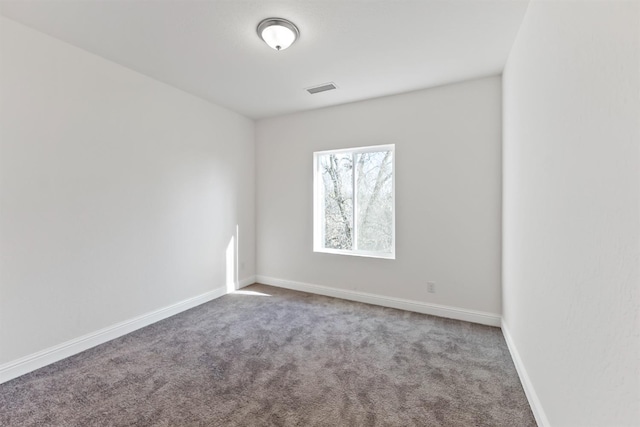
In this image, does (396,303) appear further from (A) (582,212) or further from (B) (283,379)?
(A) (582,212)

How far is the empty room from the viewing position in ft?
3.90

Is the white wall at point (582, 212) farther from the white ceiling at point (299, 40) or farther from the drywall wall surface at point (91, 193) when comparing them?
the drywall wall surface at point (91, 193)

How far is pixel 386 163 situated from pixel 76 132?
10.5 ft

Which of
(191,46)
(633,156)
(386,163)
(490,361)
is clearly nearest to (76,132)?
(191,46)

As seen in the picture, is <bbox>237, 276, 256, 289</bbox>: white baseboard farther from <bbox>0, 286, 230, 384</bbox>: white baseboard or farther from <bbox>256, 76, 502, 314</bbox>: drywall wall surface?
<bbox>0, 286, 230, 384</bbox>: white baseboard

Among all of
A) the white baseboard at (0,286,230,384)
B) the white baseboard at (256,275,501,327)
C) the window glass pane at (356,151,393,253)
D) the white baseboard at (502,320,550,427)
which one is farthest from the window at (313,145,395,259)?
the white baseboard at (0,286,230,384)

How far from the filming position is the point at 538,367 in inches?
66.2

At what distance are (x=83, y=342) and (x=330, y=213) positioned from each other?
2.99 meters

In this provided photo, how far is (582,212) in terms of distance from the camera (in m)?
1.15

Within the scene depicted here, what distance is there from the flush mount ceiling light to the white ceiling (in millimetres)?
47

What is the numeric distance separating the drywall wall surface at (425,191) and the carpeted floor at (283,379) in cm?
54

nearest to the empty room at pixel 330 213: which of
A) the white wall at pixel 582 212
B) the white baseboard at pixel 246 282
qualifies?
the white wall at pixel 582 212

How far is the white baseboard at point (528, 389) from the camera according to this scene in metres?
1.56

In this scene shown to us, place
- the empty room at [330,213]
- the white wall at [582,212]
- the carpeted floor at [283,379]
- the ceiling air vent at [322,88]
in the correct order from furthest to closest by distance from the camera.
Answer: the ceiling air vent at [322,88] < the carpeted floor at [283,379] < the empty room at [330,213] < the white wall at [582,212]
